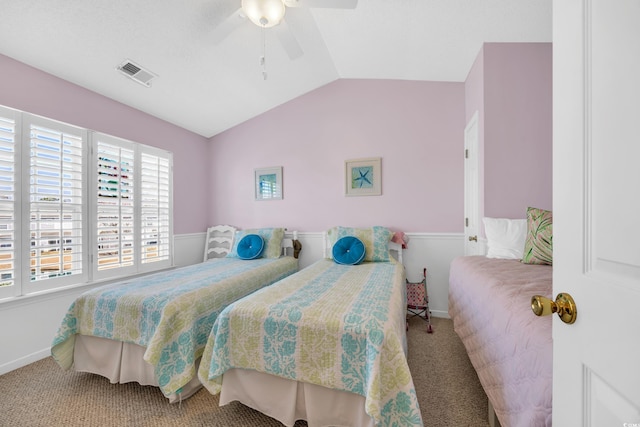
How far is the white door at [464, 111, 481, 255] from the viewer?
8.47 ft

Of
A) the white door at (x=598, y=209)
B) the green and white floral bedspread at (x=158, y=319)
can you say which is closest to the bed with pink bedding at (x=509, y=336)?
the white door at (x=598, y=209)

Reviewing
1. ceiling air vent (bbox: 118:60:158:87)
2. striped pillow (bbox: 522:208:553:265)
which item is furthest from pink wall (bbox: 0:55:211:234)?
striped pillow (bbox: 522:208:553:265)

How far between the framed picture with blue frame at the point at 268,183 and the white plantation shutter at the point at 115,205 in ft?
4.66

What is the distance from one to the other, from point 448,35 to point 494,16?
34 centimetres

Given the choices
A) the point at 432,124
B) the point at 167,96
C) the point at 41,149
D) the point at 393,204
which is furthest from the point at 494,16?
the point at 41,149

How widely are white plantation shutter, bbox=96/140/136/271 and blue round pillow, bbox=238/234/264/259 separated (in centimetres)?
113

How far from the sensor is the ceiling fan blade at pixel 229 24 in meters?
1.66

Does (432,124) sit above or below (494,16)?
below

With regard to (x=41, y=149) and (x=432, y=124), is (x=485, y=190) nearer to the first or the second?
(x=432, y=124)

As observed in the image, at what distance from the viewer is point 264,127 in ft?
12.0

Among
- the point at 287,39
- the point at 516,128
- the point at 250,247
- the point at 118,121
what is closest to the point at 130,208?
the point at 118,121

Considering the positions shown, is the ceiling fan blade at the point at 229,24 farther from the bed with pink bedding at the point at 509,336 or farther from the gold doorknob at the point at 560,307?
the bed with pink bedding at the point at 509,336

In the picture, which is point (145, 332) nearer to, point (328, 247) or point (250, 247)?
point (250, 247)

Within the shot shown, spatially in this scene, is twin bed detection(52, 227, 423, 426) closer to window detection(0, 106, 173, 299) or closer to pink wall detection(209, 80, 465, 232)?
window detection(0, 106, 173, 299)
